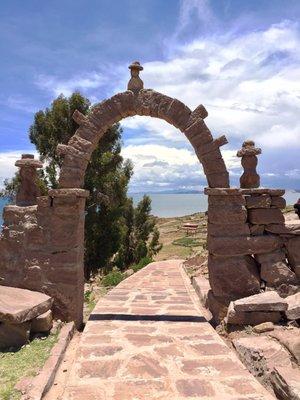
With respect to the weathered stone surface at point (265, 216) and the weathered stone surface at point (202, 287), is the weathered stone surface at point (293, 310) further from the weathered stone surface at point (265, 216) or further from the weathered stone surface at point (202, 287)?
the weathered stone surface at point (202, 287)

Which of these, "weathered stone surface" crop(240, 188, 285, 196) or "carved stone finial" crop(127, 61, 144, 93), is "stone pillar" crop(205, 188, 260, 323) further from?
"carved stone finial" crop(127, 61, 144, 93)

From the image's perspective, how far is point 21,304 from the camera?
5457mm

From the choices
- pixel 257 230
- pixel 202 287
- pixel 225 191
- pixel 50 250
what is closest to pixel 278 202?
pixel 257 230

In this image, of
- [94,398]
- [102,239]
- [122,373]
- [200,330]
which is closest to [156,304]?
[200,330]

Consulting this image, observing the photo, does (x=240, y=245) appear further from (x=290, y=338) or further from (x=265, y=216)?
(x=290, y=338)

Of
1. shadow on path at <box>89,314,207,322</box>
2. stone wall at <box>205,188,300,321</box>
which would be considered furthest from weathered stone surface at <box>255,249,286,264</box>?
shadow on path at <box>89,314,207,322</box>

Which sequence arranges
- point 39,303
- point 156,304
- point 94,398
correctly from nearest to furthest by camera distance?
1. point 94,398
2. point 39,303
3. point 156,304

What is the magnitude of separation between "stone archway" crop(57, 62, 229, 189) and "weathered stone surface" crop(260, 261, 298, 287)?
155 cm

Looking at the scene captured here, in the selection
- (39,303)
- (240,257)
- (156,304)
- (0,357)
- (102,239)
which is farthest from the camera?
(102,239)

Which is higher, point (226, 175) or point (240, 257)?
point (226, 175)

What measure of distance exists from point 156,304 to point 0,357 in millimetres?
3462

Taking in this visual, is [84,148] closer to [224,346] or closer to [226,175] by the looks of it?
[226,175]

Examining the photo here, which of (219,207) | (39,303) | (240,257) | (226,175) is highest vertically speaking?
(226,175)

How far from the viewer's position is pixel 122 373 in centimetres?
443
